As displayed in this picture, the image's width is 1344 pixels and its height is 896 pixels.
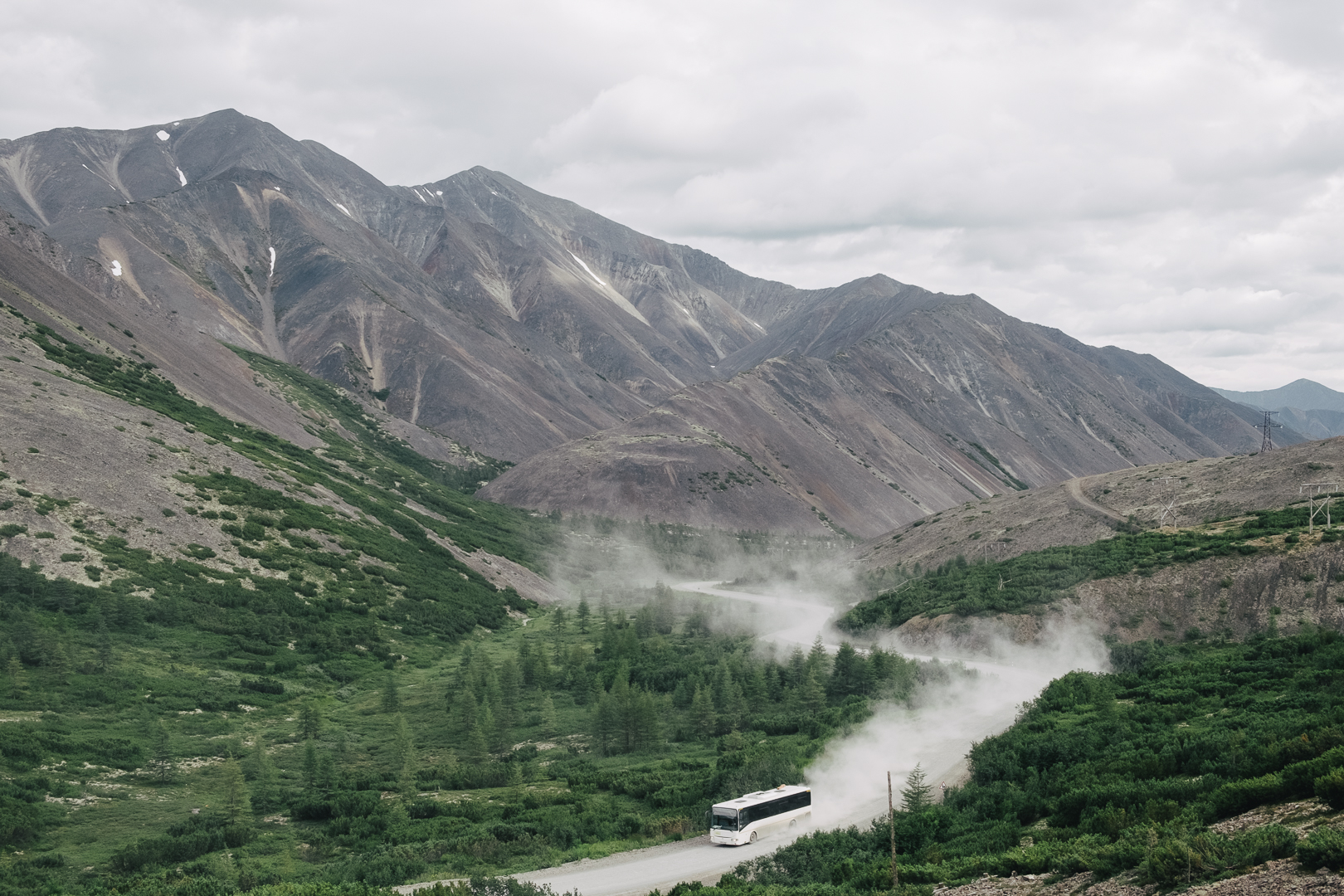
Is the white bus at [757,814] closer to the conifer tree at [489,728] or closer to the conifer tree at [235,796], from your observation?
the conifer tree at [489,728]

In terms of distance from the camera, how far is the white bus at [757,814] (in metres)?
29.3

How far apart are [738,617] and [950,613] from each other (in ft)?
80.2

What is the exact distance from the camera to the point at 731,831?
95.9 ft

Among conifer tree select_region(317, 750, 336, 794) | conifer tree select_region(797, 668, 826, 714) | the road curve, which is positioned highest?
the road curve

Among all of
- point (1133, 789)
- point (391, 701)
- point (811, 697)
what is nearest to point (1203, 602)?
point (811, 697)

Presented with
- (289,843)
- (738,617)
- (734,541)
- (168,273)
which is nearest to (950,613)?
(738,617)

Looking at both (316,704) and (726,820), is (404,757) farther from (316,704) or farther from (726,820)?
(726,820)

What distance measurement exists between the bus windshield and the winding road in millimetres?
613

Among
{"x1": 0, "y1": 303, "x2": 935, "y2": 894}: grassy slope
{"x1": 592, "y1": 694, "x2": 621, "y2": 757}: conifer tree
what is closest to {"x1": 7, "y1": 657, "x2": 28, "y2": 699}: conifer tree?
{"x1": 0, "y1": 303, "x2": 935, "y2": 894}: grassy slope

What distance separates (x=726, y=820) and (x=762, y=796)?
1.90 m

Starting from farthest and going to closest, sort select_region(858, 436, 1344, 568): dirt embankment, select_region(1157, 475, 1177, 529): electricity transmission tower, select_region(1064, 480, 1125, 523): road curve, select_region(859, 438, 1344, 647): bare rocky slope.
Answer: select_region(1064, 480, 1125, 523): road curve < select_region(1157, 475, 1177, 529): electricity transmission tower < select_region(858, 436, 1344, 568): dirt embankment < select_region(859, 438, 1344, 647): bare rocky slope

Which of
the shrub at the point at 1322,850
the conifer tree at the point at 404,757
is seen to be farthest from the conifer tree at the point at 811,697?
the shrub at the point at 1322,850

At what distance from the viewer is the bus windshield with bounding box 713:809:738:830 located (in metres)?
29.3

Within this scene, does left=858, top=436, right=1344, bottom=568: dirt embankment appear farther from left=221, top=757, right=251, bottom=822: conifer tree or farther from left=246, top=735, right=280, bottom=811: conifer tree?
left=221, top=757, right=251, bottom=822: conifer tree
